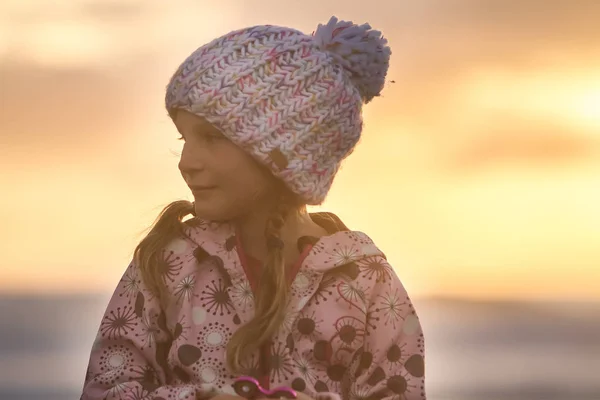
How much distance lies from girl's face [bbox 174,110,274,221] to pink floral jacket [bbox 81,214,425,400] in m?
0.11

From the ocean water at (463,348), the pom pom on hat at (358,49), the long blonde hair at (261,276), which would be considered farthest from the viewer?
the ocean water at (463,348)

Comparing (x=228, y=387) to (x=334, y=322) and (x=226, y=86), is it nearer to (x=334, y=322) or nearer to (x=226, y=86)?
(x=334, y=322)

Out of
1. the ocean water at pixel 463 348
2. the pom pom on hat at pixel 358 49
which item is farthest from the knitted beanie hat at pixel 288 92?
the ocean water at pixel 463 348

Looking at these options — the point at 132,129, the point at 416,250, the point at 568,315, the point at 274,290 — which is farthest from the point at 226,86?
the point at 568,315

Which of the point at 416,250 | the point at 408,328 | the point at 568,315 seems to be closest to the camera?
the point at 408,328

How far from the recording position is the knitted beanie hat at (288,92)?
7.32 ft

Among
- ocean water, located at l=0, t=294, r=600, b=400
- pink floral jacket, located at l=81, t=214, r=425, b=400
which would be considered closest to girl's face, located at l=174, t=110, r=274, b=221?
pink floral jacket, located at l=81, t=214, r=425, b=400

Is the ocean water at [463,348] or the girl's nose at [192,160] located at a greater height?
the ocean water at [463,348]

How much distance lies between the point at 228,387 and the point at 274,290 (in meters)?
0.22

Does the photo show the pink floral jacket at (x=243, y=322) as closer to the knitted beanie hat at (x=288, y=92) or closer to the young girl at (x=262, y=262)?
the young girl at (x=262, y=262)

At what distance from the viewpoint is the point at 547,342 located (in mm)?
7527

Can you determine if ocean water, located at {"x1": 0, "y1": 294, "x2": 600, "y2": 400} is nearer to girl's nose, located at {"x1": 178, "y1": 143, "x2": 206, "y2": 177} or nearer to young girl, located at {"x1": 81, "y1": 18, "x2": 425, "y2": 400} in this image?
young girl, located at {"x1": 81, "y1": 18, "x2": 425, "y2": 400}

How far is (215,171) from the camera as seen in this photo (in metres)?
2.26

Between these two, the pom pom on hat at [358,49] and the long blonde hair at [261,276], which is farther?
the pom pom on hat at [358,49]
